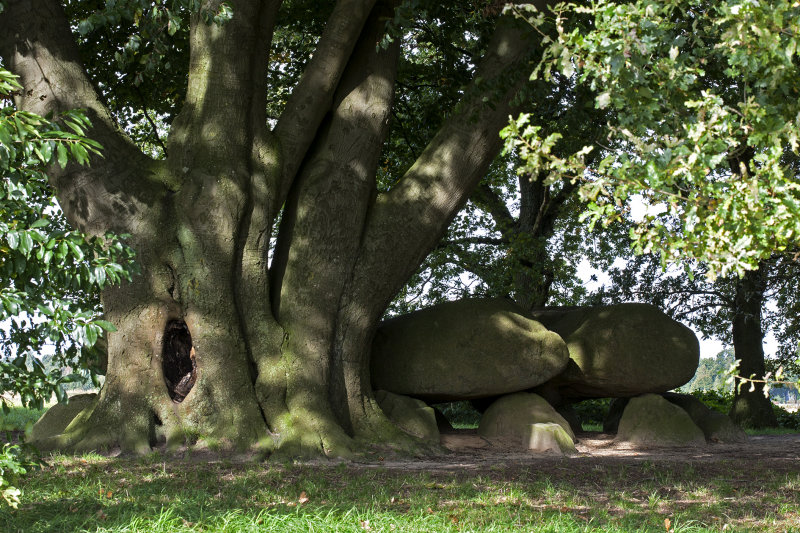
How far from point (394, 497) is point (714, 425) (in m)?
7.75

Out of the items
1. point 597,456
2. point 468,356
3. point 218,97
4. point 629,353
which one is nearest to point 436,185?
point 468,356

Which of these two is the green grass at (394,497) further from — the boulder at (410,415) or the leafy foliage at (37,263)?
the boulder at (410,415)

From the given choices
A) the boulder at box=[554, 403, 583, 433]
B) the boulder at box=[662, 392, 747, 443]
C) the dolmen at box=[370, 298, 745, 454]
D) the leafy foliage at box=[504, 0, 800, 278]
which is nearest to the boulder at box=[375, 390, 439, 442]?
the dolmen at box=[370, 298, 745, 454]

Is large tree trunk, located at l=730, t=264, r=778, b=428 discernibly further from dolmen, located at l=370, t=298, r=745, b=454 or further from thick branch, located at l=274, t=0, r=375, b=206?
thick branch, located at l=274, t=0, r=375, b=206

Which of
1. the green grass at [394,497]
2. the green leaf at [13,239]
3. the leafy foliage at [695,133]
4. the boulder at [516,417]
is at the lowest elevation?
the green grass at [394,497]

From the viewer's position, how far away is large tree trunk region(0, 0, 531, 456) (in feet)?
30.1

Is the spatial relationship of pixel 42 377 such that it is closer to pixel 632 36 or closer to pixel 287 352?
pixel 632 36

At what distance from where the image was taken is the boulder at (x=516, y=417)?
11367 millimetres

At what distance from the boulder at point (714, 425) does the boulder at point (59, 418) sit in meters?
9.10

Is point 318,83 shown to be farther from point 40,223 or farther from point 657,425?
point 657,425

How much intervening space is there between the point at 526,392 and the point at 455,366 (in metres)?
1.32

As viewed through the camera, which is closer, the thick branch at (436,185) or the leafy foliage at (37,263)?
the leafy foliage at (37,263)

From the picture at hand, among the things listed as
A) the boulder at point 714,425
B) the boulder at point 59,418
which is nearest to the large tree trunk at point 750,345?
the boulder at point 714,425

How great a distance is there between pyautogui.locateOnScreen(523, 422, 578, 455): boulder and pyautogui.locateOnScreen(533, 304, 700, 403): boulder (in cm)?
175
